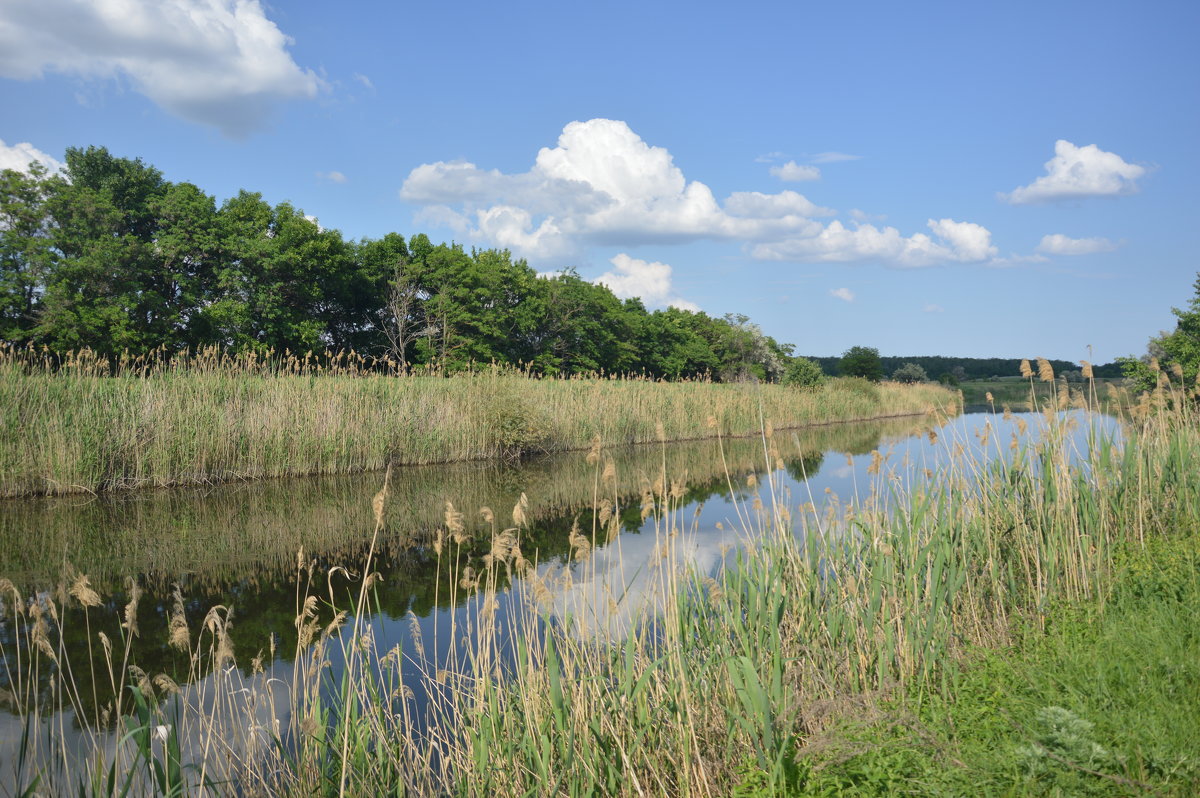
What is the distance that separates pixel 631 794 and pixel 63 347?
94.0 feet

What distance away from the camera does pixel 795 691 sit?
343 cm

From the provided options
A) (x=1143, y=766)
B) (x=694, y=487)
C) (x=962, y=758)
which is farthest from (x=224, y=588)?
(x=694, y=487)

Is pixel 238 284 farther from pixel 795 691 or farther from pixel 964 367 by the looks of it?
pixel 964 367

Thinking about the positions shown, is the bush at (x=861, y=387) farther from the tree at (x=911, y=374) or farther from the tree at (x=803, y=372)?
the tree at (x=911, y=374)

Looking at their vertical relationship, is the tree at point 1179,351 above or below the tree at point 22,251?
below

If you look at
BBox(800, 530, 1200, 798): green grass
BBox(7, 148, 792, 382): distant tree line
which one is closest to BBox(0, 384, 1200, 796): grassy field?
BBox(800, 530, 1200, 798): green grass

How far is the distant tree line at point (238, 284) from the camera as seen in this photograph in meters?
25.8

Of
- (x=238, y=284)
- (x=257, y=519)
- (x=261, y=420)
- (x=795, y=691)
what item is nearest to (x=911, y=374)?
(x=238, y=284)

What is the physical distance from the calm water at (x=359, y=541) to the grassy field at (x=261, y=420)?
1.76ft

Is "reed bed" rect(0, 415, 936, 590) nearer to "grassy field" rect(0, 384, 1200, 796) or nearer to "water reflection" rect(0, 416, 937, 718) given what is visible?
"water reflection" rect(0, 416, 937, 718)

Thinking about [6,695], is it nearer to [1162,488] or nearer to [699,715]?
[699,715]

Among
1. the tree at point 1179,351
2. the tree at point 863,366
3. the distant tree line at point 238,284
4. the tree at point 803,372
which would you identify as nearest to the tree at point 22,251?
the distant tree line at point 238,284

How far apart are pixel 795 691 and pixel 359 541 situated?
5.82 meters

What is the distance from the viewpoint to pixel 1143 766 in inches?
95.7
